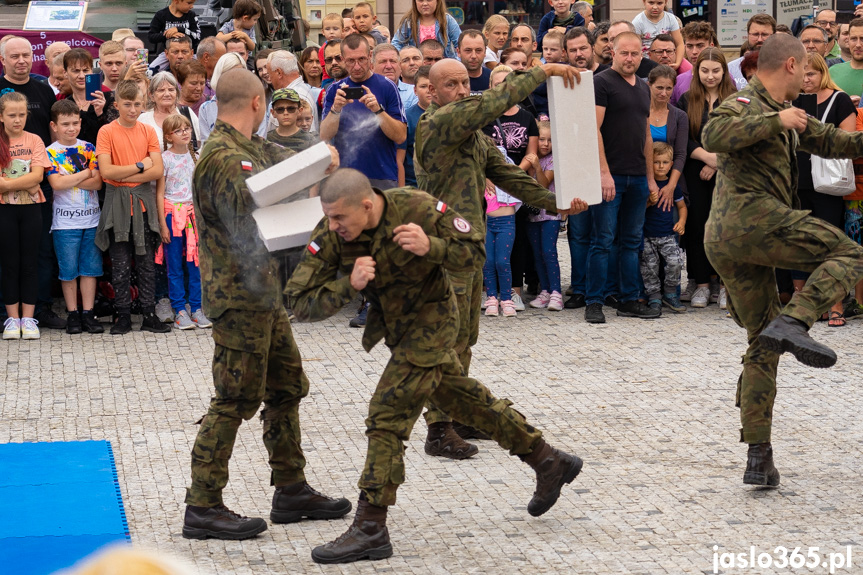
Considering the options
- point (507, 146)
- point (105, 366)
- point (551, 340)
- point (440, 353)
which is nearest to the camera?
point (440, 353)

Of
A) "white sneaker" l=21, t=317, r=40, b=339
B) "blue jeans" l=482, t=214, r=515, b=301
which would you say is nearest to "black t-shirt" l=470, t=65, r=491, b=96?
"blue jeans" l=482, t=214, r=515, b=301

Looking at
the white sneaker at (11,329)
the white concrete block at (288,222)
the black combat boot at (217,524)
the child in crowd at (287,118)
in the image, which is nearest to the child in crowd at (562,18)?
the child in crowd at (287,118)

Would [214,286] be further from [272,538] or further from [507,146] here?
[507,146]

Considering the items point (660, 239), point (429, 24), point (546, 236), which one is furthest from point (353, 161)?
point (429, 24)

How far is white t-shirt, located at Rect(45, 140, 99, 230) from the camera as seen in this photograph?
31.0ft

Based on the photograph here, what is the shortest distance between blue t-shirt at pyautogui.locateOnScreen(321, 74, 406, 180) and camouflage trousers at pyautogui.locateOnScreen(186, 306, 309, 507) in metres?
3.94

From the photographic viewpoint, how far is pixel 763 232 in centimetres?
563

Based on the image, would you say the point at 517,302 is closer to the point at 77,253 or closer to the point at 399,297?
the point at 77,253

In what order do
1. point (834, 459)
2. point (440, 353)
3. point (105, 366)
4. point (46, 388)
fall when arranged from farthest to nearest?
1. point (105, 366)
2. point (46, 388)
3. point (834, 459)
4. point (440, 353)

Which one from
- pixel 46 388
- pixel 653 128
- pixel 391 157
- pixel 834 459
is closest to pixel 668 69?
pixel 653 128

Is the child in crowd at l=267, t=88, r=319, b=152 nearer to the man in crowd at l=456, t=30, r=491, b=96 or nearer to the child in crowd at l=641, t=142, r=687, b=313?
the man in crowd at l=456, t=30, r=491, b=96

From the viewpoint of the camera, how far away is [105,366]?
843 cm

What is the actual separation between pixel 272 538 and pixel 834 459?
288 centimetres

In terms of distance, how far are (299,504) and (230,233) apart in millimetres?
1278
